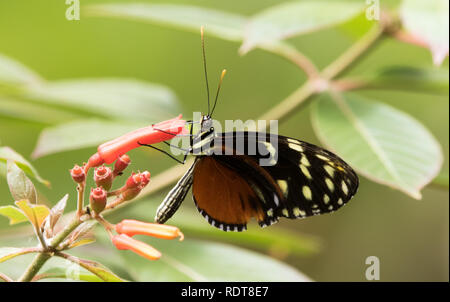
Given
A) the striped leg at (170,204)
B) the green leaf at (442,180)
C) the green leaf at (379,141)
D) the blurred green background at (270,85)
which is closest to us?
the striped leg at (170,204)

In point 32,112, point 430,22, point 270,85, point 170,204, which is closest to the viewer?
point 170,204

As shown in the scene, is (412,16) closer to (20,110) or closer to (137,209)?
(137,209)

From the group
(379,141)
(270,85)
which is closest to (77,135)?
(379,141)

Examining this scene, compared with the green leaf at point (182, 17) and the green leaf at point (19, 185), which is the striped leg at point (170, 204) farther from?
the green leaf at point (182, 17)

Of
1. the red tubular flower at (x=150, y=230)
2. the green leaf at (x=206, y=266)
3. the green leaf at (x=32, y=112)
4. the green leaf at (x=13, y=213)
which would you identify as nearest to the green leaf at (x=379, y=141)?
the green leaf at (x=206, y=266)

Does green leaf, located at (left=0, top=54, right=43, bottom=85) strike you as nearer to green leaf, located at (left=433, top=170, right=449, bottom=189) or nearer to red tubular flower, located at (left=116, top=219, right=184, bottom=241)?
red tubular flower, located at (left=116, top=219, right=184, bottom=241)

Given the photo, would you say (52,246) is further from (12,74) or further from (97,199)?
(12,74)
